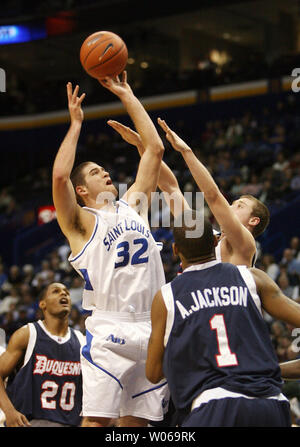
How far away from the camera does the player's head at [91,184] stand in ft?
14.3

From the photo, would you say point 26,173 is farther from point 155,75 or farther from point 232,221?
point 232,221

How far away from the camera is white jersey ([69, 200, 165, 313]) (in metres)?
4.04

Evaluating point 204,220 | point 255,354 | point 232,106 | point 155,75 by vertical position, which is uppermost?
point 155,75

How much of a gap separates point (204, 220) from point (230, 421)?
944 millimetres

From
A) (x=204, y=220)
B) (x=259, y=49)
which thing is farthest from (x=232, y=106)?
(x=204, y=220)

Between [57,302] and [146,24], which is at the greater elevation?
[146,24]

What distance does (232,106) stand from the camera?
2011 cm

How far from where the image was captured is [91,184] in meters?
4.38

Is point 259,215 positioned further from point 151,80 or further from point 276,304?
point 151,80

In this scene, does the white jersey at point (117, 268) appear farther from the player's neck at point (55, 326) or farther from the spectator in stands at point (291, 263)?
the spectator in stands at point (291, 263)

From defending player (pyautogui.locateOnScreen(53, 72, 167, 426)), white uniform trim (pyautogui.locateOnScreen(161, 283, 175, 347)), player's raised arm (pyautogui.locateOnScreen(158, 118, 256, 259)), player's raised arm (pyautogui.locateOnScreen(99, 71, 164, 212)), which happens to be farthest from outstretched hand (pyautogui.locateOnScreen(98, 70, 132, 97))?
white uniform trim (pyautogui.locateOnScreen(161, 283, 175, 347))

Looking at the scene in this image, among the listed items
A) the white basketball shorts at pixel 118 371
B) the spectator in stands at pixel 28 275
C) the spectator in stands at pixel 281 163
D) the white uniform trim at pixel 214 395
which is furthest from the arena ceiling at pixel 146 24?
the white uniform trim at pixel 214 395

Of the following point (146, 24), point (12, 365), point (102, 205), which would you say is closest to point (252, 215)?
point (102, 205)

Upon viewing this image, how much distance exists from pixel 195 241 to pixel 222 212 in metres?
0.76
